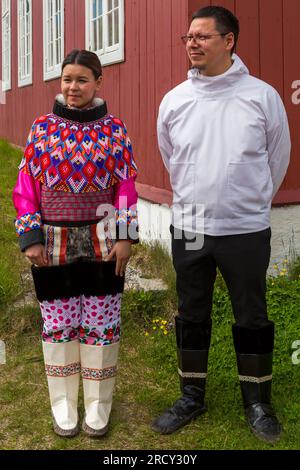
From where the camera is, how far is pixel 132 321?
450 centimetres

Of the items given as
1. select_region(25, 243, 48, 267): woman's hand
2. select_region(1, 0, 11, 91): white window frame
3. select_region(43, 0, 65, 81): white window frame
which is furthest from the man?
select_region(1, 0, 11, 91): white window frame

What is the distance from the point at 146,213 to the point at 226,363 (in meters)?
2.30

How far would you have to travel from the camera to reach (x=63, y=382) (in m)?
3.16

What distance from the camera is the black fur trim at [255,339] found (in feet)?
10.2

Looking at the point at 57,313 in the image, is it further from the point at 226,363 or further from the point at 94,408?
the point at 226,363

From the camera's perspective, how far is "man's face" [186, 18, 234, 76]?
2.96 m

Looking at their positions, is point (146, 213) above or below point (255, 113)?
below

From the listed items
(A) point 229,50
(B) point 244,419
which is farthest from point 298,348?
(A) point 229,50

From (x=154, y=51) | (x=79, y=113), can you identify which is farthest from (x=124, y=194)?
(x=154, y=51)

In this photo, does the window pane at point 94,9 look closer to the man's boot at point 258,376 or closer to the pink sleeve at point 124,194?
the pink sleeve at point 124,194

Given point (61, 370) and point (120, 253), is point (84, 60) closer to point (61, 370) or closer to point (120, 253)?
point (120, 253)

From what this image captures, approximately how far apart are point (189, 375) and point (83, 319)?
24.9 inches

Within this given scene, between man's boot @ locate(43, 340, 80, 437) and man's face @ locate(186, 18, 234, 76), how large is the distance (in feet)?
4.68

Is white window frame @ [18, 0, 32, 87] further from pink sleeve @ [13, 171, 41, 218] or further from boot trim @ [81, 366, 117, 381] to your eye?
boot trim @ [81, 366, 117, 381]
